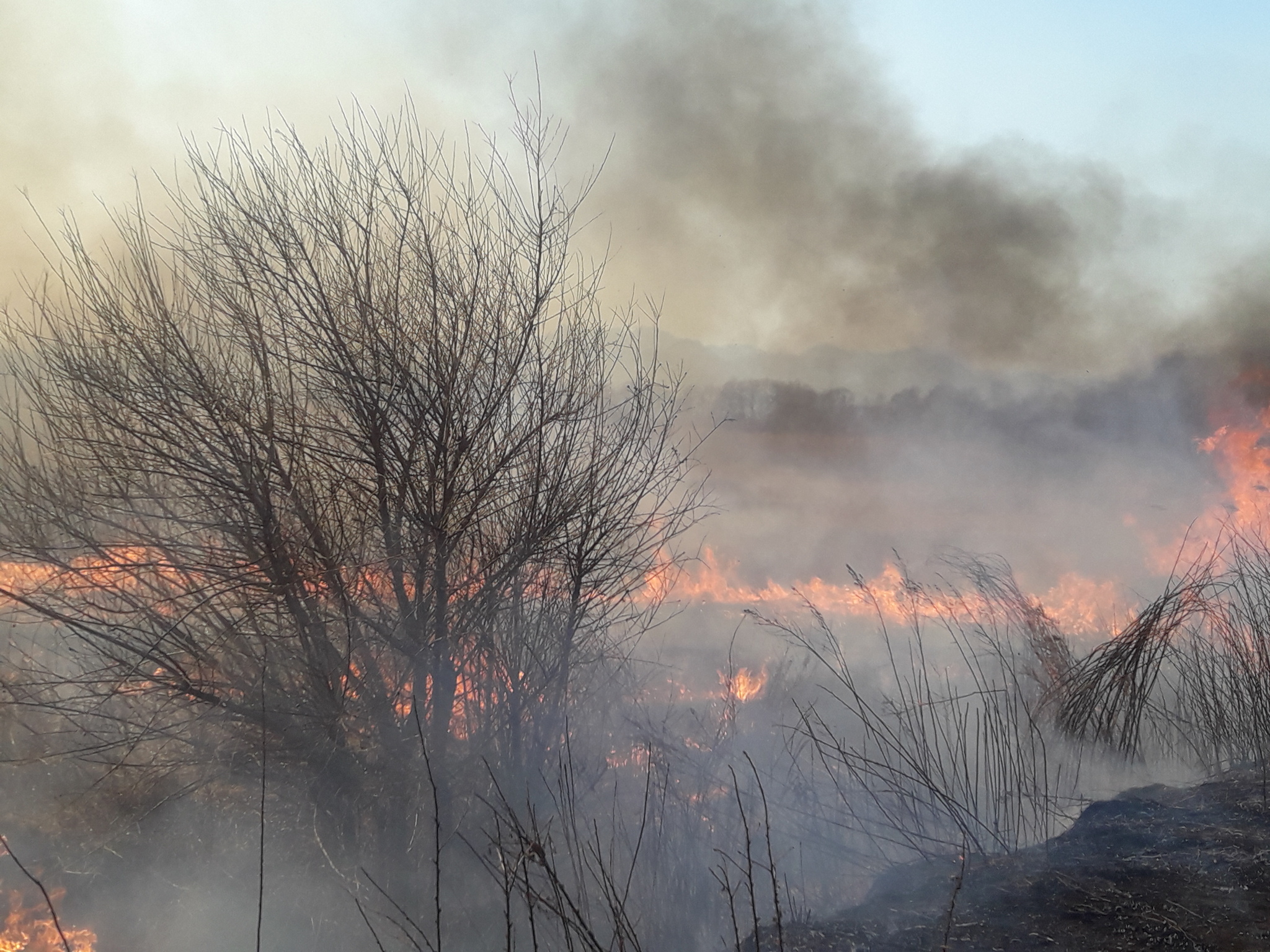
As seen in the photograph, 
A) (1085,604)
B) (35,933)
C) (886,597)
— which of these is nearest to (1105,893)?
(886,597)

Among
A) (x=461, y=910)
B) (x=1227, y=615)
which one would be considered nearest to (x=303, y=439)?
(x=461, y=910)

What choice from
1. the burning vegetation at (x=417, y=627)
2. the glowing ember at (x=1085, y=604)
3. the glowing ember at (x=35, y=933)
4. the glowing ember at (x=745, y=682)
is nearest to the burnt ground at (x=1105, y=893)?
the burning vegetation at (x=417, y=627)

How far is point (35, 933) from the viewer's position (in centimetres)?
837

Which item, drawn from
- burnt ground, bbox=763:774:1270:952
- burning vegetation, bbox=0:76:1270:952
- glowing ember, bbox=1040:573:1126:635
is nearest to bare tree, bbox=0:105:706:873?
burning vegetation, bbox=0:76:1270:952

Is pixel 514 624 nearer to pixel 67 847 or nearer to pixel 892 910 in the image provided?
pixel 892 910

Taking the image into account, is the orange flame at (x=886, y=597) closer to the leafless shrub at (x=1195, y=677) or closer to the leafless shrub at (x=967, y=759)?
the leafless shrub at (x=967, y=759)

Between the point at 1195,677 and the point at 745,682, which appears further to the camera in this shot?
the point at 745,682

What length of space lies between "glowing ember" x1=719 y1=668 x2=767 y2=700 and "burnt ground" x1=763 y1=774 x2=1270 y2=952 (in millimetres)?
3854

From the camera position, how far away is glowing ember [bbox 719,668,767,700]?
9.80 m

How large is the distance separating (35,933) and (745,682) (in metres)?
8.07

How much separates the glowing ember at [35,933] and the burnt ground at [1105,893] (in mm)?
7210

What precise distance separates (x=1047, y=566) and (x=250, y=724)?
17204 mm

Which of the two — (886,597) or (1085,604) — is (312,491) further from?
(1085,604)

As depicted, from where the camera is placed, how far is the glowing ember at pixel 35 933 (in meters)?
8.09
